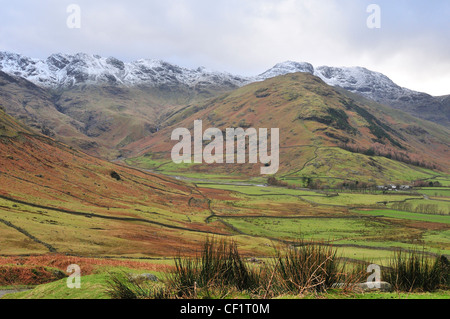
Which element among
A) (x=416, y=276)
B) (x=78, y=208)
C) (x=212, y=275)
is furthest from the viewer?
(x=78, y=208)

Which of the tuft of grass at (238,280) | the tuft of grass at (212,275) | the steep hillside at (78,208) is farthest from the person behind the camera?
the steep hillside at (78,208)

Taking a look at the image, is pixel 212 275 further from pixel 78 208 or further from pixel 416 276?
pixel 78 208

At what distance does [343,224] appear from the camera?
2813 inches

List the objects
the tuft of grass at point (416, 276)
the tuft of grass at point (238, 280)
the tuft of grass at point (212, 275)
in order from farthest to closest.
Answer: the tuft of grass at point (416, 276), the tuft of grass at point (212, 275), the tuft of grass at point (238, 280)

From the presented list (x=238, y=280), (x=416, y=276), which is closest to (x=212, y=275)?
(x=238, y=280)

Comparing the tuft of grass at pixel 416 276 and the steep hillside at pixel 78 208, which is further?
the steep hillside at pixel 78 208

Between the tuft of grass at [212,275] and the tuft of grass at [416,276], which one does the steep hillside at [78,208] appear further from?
the tuft of grass at [416,276]

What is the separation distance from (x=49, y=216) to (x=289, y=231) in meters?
42.3

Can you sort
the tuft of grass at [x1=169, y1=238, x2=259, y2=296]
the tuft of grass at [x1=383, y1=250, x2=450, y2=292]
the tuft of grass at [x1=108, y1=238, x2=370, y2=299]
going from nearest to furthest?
1. the tuft of grass at [x1=108, y1=238, x2=370, y2=299]
2. the tuft of grass at [x1=169, y1=238, x2=259, y2=296]
3. the tuft of grass at [x1=383, y1=250, x2=450, y2=292]

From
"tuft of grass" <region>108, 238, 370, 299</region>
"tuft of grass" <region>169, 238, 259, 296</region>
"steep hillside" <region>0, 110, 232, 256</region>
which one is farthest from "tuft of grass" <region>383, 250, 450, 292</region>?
"steep hillside" <region>0, 110, 232, 256</region>

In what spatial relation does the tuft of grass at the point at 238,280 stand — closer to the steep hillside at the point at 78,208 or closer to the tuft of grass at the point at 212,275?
the tuft of grass at the point at 212,275

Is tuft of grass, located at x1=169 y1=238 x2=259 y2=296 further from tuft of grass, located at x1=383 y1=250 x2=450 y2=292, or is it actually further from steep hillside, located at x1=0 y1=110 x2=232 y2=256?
steep hillside, located at x1=0 y1=110 x2=232 y2=256

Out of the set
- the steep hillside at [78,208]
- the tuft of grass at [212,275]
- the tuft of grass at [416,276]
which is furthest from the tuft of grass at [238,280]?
the steep hillside at [78,208]
